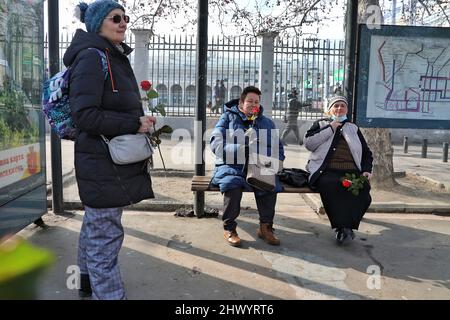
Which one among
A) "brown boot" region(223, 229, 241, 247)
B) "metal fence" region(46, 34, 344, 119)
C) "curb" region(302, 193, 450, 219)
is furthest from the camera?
"metal fence" region(46, 34, 344, 119)

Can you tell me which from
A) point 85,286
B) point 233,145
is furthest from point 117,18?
point 233,145

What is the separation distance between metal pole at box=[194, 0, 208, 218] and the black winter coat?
220 centimetres

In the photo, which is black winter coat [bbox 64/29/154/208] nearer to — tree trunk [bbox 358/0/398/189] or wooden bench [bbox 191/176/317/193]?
wooden bench [bbox 191/176/317/193]

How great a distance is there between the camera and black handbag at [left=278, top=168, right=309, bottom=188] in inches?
178

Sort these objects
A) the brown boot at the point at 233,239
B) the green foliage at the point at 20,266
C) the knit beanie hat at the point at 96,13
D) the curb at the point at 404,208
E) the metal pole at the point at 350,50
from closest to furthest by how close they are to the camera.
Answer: the green foliage at the point at 20,266, the knit beanie hat at the point at 96,13, the brown boot at the point at 233,239, the metal pole at the point at 350,50, the curb at the point at 404,208

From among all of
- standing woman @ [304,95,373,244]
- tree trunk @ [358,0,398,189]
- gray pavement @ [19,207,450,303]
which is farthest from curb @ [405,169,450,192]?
standing woman @ [304,95,373,244]

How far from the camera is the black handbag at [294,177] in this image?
452cm

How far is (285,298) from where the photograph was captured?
3.20m

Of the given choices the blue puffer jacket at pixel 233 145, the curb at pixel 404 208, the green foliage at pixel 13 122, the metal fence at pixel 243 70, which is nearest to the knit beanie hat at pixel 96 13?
A: the green foliage at pixel 13 122

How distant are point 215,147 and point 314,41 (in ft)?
29.6

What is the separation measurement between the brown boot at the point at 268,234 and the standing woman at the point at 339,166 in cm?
55

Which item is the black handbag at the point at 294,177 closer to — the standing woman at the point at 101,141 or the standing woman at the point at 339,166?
the standing woman at the point at 339,166

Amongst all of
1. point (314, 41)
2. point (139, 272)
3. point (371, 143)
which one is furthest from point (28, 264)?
point (314, 41)

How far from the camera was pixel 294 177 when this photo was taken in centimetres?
457
